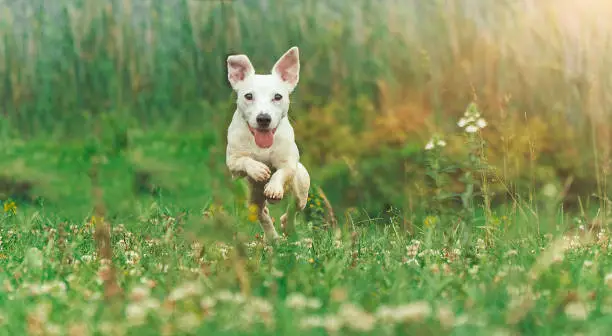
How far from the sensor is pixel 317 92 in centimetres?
689

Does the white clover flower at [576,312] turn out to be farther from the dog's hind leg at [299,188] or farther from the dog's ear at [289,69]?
the dog's ear at [289,69]

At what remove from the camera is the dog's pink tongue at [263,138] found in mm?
4355

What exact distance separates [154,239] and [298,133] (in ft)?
8.08

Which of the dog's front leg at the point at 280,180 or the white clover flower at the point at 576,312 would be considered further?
the dog's front leg at the point at 280,180

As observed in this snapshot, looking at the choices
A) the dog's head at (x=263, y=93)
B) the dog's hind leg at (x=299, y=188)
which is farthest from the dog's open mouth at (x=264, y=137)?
the dog's hind leg at (x=299, y=188)

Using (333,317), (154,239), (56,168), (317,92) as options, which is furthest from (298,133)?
(333,317)

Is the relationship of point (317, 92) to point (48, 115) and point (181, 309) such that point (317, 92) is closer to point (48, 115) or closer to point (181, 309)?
point (48, 115)

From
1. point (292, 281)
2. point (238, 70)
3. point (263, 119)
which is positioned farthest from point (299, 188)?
point (292, 281)

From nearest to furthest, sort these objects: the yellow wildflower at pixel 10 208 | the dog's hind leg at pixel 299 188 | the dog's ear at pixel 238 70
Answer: the dog's ear at pixel 238 70
the dog's hind leg at pixel 299 188
the yellow wildflower at pixel 10 208

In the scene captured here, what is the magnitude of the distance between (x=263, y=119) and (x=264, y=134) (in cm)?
14

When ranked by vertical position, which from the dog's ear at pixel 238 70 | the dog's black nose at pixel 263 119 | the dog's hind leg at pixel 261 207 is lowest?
the dog's hind leg at pixel 261 207

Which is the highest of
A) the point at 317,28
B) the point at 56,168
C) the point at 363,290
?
the point at 317,28

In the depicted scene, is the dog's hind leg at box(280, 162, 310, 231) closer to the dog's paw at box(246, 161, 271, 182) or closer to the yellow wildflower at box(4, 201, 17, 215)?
the dog's paw at box(246, 161, 271, 182)

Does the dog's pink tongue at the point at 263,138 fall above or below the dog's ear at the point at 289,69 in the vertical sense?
below
